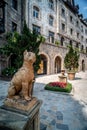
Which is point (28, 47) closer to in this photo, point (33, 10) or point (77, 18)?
point (33, 10)

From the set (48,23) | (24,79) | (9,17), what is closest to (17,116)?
(24,79)

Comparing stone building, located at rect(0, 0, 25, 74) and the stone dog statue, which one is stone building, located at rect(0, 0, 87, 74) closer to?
stone building, located at rect(0, 0, 25, 74)

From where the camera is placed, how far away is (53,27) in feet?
76.3

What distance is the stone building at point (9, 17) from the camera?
42.9ft

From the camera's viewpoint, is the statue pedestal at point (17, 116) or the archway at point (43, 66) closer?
the statue pedestal at point (17, 116)

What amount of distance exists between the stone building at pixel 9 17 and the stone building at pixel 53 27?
1498mm

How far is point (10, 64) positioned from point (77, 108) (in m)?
10.6

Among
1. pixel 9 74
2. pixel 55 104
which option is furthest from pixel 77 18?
pixel 55 104

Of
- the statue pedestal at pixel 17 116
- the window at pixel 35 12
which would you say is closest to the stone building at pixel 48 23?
the window at pixel 35 12

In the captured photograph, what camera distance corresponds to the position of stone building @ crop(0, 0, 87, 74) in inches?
626

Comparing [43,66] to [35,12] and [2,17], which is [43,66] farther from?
[2,17]

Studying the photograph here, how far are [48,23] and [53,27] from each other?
1389 mm

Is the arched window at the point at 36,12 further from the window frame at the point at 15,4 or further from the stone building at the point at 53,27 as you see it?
the window frame at the point at 15,4

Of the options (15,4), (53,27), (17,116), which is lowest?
(17,116)
